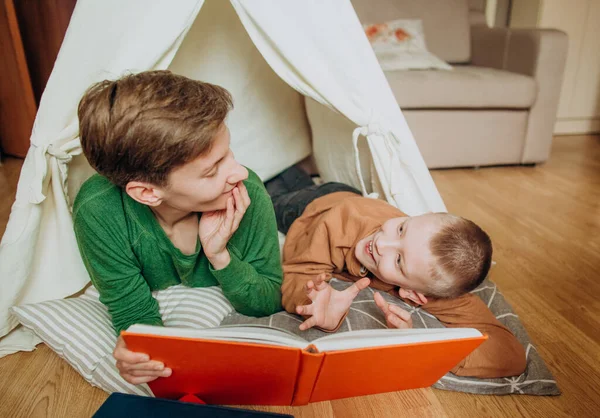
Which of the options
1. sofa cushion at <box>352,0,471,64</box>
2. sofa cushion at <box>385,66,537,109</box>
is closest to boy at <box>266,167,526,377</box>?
sofa cushion at <box>385,66,537,109</box>

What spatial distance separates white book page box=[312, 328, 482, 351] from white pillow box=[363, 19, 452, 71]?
1.82m

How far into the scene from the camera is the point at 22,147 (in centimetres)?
232

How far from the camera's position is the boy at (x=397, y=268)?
874 millimetres

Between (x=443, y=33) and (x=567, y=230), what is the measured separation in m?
1.49

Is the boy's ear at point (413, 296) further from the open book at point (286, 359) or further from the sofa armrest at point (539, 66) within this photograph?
the sofa armrest at point (539, 66)

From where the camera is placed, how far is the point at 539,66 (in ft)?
7.09

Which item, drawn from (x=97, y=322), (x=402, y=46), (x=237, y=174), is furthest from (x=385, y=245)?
(x=402, y=46)

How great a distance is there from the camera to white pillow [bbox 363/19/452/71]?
2293mm

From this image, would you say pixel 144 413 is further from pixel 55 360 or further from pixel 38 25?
pixel 38 25

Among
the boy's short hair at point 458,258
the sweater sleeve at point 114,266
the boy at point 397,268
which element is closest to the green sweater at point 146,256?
the sweater sleeve at point 114,266

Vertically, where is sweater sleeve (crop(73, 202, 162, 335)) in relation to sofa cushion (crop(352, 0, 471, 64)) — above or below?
below

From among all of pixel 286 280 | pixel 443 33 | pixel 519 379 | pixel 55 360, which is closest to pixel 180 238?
pixel 286 280

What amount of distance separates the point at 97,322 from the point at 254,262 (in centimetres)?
36

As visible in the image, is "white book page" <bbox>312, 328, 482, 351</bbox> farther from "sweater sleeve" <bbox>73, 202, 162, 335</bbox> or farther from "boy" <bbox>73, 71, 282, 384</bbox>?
"sweater sleeve" <bbox>73, 202, 162, 335</bbox>
